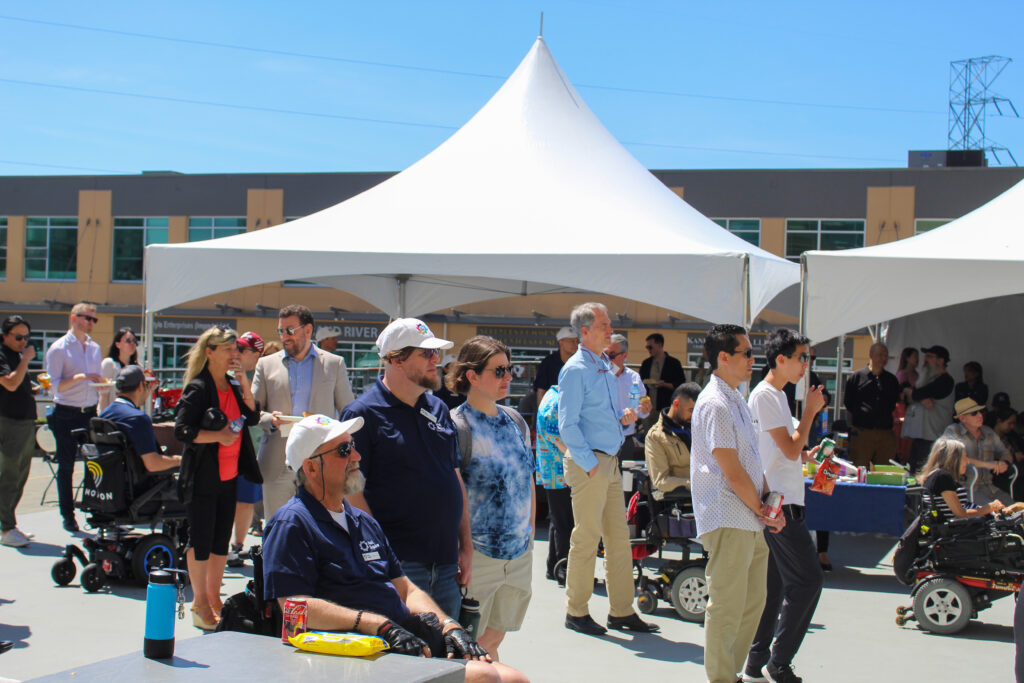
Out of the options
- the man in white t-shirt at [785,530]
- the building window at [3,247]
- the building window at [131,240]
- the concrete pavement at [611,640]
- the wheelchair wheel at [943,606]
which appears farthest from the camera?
the building window at [3,247]

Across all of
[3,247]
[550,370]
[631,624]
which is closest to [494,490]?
[631,624]

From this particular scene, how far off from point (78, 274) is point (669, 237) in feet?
98.8

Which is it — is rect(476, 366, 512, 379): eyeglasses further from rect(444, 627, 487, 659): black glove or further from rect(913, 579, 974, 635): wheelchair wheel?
rect(913, 579, 974, 635): wheelchair wheel

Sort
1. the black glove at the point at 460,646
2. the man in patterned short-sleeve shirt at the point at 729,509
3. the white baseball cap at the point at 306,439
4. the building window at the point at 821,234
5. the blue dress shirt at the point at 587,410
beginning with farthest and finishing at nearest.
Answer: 1. the building window at the point at 821,234
2. the blue dress shirt at the point at 587,410
3. the man in patterned short-sleeve shirt at the point at 729,509
4. the white baseball cap at the point at 306,439
5. the black glove at the point at 460,646

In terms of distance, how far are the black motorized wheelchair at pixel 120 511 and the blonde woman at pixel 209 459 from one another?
1099mm

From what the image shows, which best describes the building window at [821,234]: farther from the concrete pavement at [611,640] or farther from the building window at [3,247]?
the building window at [3,247]

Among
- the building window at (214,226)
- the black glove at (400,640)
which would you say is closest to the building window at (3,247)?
the building window at (214,226)

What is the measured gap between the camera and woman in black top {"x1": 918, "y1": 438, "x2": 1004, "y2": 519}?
5.85 metres

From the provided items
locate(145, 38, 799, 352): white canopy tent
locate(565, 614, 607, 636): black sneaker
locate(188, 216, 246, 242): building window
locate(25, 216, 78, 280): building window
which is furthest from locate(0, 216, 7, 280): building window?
locate(565, 614, 607, 636): black sneaker

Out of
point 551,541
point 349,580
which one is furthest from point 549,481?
point 349,580

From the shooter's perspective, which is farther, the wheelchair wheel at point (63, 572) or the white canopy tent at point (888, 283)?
the white canopy tent at point (888, 283)

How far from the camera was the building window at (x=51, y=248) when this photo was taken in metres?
33.5

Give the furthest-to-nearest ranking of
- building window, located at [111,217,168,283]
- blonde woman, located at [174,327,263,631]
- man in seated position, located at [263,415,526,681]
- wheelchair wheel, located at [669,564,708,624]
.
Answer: building window, located at [111,217,168,283] → wheelchair wheel, located at [669,564,708,624] → blonde woman, located at [174,327,263,631] → man in seated position, located at [263,415,526,681]

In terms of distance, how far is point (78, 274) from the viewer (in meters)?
33.0
